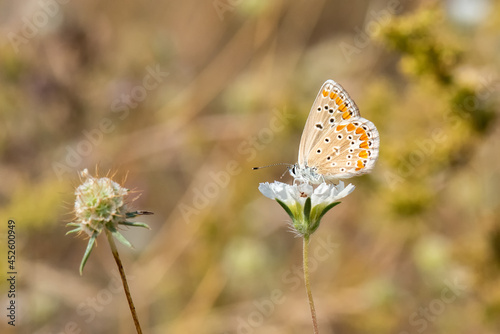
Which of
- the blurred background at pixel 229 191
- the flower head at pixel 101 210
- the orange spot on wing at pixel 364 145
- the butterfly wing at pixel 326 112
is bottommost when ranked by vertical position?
the flower head at pixel 101 210

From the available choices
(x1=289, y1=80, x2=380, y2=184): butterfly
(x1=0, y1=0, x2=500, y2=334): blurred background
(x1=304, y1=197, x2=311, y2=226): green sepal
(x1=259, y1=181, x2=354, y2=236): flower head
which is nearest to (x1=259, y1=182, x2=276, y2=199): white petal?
(x1=259, y1=181, x2=354, y2=236): flower head

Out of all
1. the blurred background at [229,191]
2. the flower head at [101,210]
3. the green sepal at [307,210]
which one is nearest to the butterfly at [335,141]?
the green sepal at [307,210]

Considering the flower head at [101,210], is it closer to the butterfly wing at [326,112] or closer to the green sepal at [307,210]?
the green sepal at [307,210]

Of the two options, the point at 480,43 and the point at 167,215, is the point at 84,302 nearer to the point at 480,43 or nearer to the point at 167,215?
the point at 167,215

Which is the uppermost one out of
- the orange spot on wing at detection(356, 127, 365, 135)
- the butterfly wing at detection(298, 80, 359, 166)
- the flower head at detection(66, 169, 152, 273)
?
the butterfly wing at detection(298, 80, 359, 166)

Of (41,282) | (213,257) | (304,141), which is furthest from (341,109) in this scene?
(41,282)

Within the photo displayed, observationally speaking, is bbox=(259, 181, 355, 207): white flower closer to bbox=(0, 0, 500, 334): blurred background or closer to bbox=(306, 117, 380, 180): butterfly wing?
Answer: bbox=(306, 117, 380, 180): butterfly wing

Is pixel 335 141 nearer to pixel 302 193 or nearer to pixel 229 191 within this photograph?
pixel 302 193
